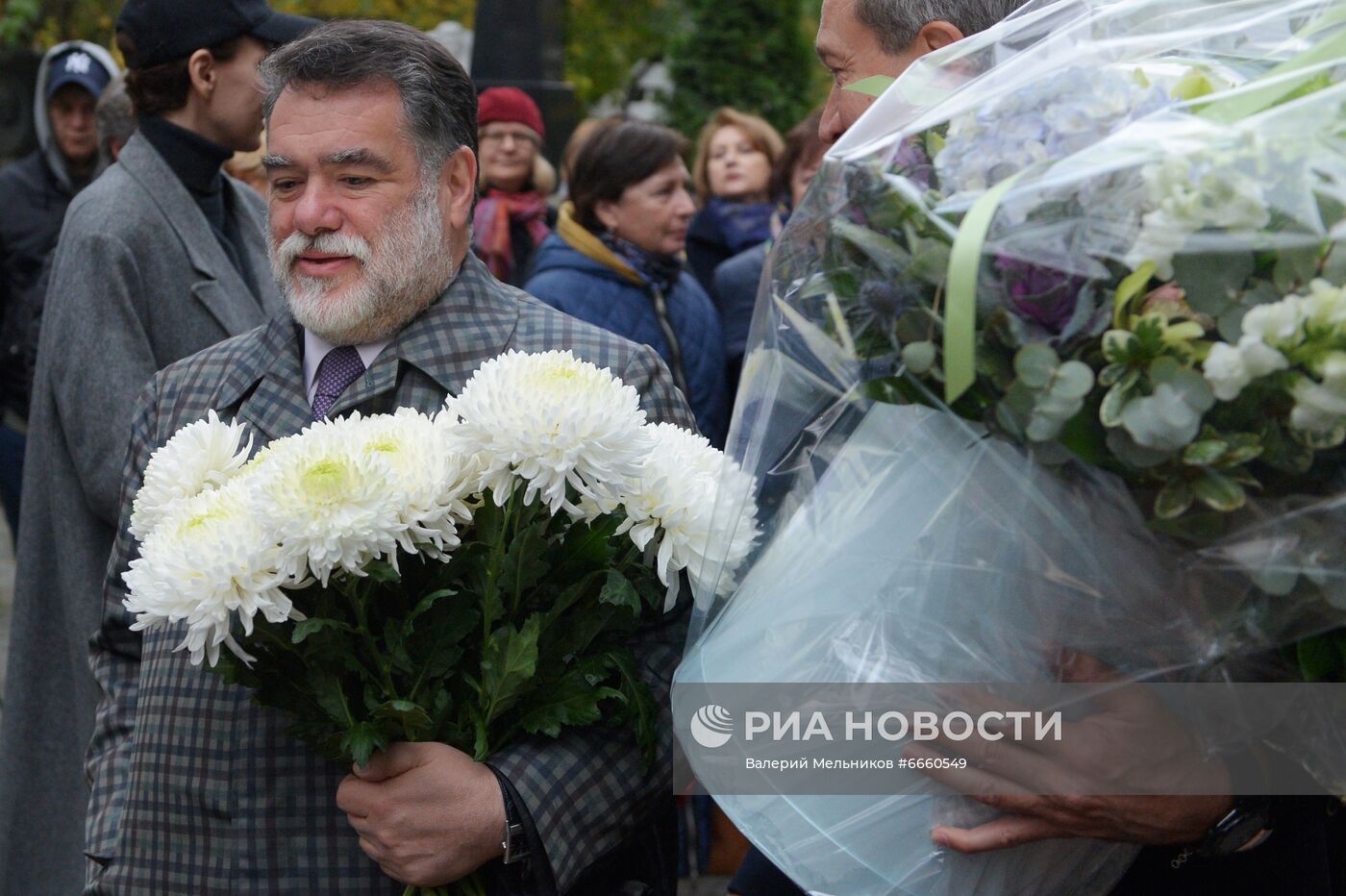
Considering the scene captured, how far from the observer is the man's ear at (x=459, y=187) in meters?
2.53

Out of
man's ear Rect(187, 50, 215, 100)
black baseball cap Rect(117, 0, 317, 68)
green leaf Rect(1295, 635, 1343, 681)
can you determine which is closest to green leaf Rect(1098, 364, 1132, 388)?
green leaf Rect(1295, 635, 1343, 681)

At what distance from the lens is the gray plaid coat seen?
81.0 inches

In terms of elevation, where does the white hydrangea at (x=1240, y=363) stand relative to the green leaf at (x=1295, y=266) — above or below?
below

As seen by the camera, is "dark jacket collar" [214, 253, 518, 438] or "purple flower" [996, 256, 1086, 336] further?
"dark jacket collar" [214, 253, 518, 438]

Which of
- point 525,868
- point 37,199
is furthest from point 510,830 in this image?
point 37,199

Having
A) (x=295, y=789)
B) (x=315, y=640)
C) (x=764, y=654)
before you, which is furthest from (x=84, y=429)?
(x=764, y=654)

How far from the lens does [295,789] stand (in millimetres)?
2084

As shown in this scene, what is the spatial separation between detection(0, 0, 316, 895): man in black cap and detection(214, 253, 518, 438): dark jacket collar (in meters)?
0.77

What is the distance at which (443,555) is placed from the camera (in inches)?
70.0

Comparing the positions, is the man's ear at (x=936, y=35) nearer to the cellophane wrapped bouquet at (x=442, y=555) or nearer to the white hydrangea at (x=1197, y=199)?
the cellophane wrapped bouquet at (x=442, y=555)

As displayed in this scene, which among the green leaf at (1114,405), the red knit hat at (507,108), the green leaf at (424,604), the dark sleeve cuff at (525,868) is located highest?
the green leaf at (1114,405)

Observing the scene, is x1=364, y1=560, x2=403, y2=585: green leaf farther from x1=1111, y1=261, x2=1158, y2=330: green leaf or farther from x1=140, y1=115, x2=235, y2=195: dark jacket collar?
x1=140, y1=115, x2=235, y2=195: dark jacket collar

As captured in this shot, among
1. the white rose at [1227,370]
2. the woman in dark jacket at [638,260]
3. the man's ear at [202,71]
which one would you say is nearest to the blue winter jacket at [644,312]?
the woman in dark jacket at [638,260]

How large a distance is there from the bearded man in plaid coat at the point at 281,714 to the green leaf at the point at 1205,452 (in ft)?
3.06
